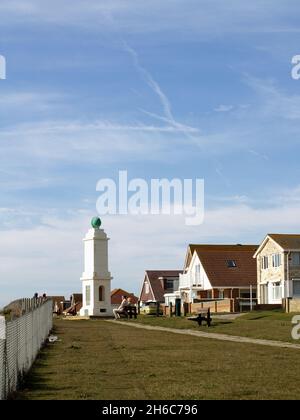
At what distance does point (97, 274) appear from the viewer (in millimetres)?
68562

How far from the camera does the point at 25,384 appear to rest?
16.8 m

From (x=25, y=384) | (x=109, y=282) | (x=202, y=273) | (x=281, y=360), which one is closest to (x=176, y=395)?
(x=25, y=384)

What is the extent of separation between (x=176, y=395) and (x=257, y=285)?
59.1m

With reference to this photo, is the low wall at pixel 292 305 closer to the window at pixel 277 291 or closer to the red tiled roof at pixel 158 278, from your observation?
the window at pixel 277 291

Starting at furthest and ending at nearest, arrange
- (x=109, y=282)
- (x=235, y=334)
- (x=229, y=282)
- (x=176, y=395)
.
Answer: (x=229, y=282)
(x=109, y=282)
(x=235, y=334)
(x=176, y=395)

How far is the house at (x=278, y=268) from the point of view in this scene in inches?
2596

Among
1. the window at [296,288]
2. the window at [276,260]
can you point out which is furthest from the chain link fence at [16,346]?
the window at [276,260]

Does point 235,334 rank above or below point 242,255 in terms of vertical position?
below

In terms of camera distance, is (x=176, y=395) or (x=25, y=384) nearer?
(x=176, y=395)

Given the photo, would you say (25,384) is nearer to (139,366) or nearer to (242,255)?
(139,366)

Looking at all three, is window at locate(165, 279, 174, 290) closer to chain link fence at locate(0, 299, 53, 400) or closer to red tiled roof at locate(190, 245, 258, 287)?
red tiled roof at locate(190, 245, 258, 287)

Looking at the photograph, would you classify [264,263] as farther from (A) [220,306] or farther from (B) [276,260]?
(A) [220,306]

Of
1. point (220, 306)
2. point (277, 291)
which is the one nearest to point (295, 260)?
point (277, 291)
